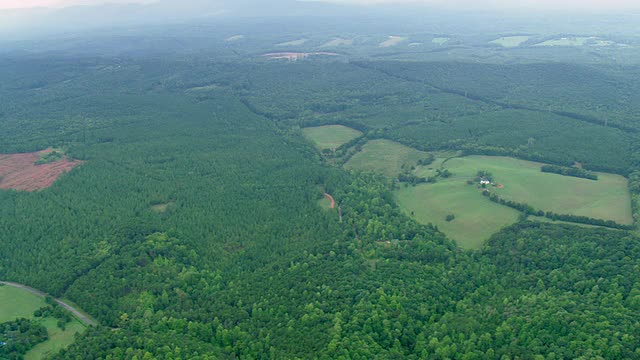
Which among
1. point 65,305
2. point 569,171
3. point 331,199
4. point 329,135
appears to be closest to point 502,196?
point 569,171

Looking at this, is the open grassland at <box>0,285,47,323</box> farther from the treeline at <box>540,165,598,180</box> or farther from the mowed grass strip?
the treeline at <box>540,165,598,180</box>

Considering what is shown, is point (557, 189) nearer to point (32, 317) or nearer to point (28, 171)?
point (32, 317)

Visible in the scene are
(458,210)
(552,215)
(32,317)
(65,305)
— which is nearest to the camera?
(32,317)

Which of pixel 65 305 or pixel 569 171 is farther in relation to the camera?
pixel 569 171

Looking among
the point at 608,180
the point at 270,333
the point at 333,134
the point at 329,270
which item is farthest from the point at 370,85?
the point at 270,333

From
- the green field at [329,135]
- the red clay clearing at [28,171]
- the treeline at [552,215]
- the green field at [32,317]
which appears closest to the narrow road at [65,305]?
the green field at [32,317]

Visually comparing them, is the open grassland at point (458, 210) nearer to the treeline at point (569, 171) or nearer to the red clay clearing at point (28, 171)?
the treeline at point (569, 171)

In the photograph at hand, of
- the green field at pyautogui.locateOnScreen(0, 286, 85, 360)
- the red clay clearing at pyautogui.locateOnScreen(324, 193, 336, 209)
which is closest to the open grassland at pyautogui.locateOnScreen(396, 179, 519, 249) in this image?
the red clay clearing at pyautogui.locateOnScreen(324, 193, 336, 209)
